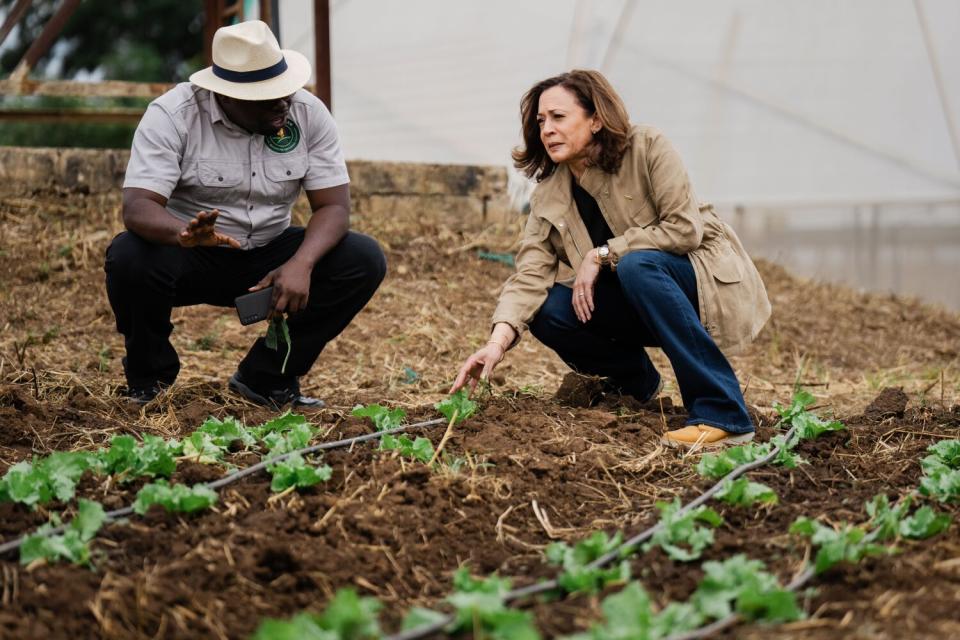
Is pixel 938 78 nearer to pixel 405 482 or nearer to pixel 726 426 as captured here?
pixel 726 426

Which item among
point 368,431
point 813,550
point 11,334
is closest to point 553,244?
point 368,431

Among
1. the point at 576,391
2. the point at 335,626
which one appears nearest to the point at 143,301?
the point at 576,391

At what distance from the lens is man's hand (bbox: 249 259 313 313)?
3.54 m

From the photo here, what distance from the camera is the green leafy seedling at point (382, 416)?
3.16 metres

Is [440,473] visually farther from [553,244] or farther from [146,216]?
[146,216]

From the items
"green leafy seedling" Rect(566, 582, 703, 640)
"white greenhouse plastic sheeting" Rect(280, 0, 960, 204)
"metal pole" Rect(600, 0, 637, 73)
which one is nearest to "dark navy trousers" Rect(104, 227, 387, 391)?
"green leafy seedling" Rect(566, 582, 703, 640)

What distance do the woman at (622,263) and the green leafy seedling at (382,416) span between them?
0.21 metres

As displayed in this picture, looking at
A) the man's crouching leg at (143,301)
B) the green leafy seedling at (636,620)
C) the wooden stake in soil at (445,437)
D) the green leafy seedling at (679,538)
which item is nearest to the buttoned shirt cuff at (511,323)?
the wooden stake in soil at (445,437)

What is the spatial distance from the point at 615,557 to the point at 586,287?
4.21 feet

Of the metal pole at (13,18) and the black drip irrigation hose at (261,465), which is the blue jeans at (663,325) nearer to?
the black drip irrigation hose at (261,465)

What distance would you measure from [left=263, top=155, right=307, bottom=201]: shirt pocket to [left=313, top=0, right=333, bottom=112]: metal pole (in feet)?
7.91

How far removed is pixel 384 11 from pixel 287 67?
14.8 feet

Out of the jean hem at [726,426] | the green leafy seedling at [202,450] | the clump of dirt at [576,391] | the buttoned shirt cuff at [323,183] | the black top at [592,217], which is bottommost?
the clump of dirt at [576,391]

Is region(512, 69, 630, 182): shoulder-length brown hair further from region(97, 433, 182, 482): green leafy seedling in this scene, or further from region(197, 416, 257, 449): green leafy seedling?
region(97, 433, 182, 482): green leafy seedling
